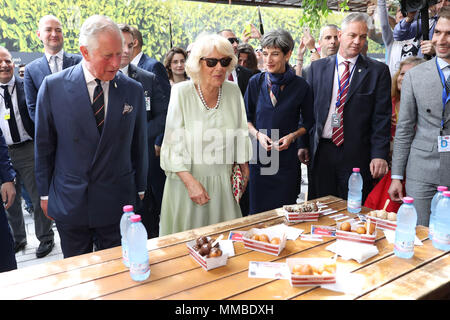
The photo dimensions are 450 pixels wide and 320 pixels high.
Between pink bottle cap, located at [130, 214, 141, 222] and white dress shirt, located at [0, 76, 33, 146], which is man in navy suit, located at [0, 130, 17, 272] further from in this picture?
white dress shirt, located at [0, 76, 33, 146]

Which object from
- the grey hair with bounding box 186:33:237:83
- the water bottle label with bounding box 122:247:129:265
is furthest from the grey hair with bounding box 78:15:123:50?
the water bottle label with bounding box 122:247:129:265

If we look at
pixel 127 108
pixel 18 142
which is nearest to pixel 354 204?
pixel 127 108

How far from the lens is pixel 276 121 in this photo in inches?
122

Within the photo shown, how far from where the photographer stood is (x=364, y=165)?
2.94 metres

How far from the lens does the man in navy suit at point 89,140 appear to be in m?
1.98

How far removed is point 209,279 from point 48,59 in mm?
2921

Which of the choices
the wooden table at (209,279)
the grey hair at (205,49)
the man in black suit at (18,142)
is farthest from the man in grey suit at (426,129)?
the man in black suit at (18,142)

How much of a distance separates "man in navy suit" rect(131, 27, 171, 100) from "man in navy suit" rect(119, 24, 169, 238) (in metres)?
0.16

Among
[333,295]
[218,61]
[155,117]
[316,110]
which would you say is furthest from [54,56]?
[333,295]

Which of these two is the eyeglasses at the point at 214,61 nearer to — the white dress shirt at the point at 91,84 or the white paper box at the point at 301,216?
the white dress shirt at the point at 91,84

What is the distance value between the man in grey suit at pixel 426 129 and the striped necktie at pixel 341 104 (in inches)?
18.8

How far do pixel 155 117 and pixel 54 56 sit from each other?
114 cm

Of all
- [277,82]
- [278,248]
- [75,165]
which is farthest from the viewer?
[277,82]

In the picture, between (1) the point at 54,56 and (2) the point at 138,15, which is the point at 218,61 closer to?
(1) the point at 54,56
